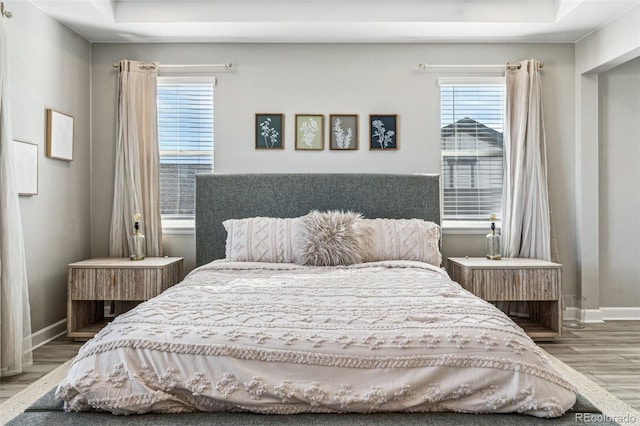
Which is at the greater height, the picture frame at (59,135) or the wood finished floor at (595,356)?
the picture frame at (59,135)

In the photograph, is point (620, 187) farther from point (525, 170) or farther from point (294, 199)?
point (294, 199)

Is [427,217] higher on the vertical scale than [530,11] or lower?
lower

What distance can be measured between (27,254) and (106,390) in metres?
2.32

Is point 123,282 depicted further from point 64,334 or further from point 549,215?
point 549,215

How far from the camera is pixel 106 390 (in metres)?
1.70

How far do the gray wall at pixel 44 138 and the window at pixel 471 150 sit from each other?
3.22 m

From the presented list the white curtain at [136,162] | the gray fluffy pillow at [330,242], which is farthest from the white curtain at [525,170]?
the white curtain at [136,162]

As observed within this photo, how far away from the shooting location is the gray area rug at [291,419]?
5.40 ft

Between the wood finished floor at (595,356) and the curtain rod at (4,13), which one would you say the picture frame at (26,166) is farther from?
the wood finished floor at (595,356)

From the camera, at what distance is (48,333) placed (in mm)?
3807

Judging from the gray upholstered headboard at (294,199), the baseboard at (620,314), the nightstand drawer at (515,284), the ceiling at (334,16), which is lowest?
the baseboard at (620,314)

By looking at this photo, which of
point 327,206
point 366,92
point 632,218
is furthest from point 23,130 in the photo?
point 632,218

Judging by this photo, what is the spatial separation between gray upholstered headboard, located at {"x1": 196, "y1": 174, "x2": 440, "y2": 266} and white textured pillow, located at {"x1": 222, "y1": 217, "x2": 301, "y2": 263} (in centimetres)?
32

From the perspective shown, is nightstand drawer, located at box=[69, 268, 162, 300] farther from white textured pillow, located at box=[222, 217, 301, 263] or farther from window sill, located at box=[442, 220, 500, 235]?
window sill, located at box=[442, 220, 500, 235]
